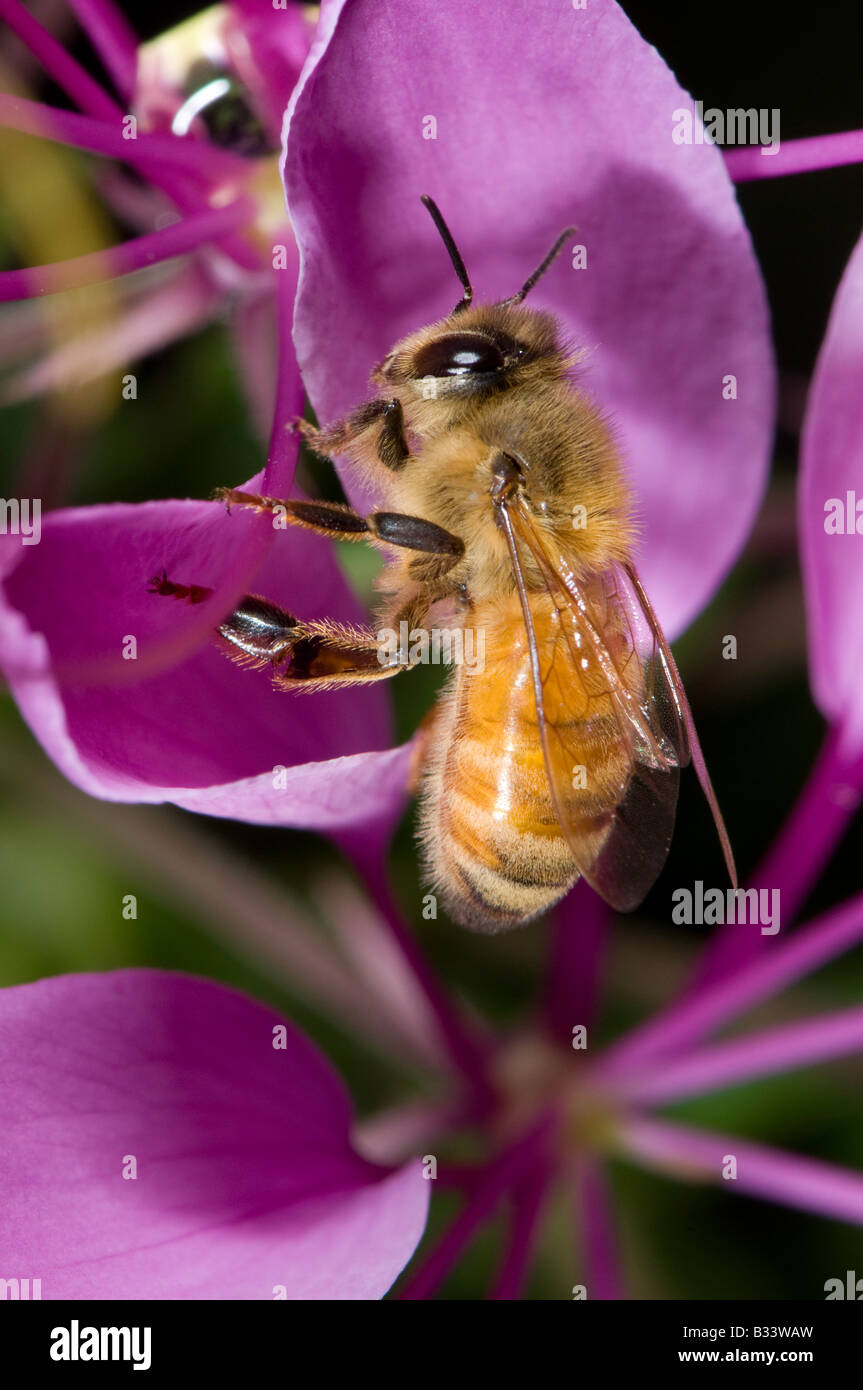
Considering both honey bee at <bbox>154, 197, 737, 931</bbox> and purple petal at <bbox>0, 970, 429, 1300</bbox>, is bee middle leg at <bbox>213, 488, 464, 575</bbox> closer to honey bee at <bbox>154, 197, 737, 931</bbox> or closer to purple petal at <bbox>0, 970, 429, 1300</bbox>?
honey bee at <bbox>154, 197, 737, 931</bbox>

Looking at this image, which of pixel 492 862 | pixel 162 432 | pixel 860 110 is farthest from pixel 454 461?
pixel 860 110

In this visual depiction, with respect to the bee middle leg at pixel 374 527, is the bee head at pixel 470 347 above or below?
above

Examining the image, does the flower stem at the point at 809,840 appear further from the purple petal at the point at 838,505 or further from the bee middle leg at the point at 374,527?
the bee middle leg at the point at 374,527

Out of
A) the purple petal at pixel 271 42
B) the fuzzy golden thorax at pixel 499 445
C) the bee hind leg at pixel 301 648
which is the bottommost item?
the bee hind leg at pixel 301 648

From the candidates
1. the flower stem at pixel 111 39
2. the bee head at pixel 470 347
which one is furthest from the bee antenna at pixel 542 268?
the flower stem at pixel 111 39

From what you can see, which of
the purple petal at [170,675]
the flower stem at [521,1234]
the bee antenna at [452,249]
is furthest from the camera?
the flower stem at [521,1234]

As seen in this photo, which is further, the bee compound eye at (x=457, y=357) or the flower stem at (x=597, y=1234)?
the flower stem at (x=597, y=1234)

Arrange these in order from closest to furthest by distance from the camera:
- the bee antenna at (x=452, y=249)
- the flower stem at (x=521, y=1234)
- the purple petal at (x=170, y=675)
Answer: the purple petal at (x=170, y=675) < the bee antenna at (x=452, y=249) < the flower stem at (x=521, y=1234)
